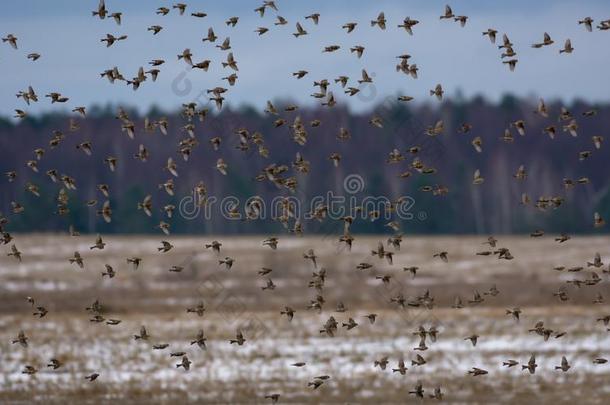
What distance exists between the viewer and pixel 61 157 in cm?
9062

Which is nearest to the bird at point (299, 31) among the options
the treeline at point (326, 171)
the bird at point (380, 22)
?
the bird at point (380, 22)

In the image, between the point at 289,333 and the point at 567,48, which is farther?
the point at 289,333

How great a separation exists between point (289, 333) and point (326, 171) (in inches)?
2295

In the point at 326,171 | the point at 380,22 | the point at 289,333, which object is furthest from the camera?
the point at 326,171

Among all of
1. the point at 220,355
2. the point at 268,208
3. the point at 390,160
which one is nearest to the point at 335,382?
the point at 220,355

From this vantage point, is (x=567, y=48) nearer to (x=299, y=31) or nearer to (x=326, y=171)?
(x=299, y=31)

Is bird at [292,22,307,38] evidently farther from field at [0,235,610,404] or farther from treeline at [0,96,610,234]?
treeline at [0,96,610,234]

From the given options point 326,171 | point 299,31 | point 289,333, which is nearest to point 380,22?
point 299,31

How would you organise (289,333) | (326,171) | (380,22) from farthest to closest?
(326,171) < (289,333) < (380,22)

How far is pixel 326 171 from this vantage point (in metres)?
89.9

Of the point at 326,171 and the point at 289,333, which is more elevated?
the point at 326,171

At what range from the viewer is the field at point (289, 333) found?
80.4ft

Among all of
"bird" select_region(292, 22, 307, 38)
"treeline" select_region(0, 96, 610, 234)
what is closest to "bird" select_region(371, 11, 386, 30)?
"bird" select_region(292, 22, 307, 38)

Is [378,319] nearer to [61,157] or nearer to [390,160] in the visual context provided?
[390,160]
